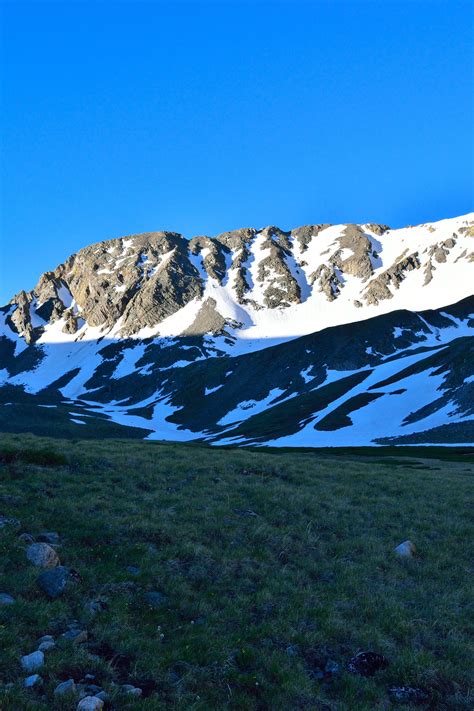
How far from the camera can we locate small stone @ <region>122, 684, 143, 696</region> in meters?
7.42

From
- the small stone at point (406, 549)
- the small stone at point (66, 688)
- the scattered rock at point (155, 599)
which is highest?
the small stone at point (66, 688)

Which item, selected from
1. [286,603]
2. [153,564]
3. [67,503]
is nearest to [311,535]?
[286,603]

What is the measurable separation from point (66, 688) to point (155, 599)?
10.5ft

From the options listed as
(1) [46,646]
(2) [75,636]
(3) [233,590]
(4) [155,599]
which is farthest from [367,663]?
(1) [46,646]

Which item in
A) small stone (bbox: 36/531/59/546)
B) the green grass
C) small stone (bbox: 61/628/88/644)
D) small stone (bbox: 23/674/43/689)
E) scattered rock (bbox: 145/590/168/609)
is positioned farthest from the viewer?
small stone (bbox: 36/531/59/546)

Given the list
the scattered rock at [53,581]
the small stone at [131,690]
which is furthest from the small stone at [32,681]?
the scattered rock at [53,581]

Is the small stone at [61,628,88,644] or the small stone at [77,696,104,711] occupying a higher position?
the small stone at [61,628,88,644]

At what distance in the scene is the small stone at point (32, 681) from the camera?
723 centimetres

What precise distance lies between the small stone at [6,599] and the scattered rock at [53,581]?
645 mm

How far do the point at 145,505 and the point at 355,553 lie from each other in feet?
21.9

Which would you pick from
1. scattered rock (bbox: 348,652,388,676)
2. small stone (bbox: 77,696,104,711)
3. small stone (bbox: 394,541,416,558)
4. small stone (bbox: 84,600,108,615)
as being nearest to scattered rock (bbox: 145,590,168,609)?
small stone (bbox: 84,600,108,615)

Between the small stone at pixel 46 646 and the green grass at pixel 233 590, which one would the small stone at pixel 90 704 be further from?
the small stone at pixel 46 646

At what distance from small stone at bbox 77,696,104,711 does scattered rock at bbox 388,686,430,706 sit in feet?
16.7

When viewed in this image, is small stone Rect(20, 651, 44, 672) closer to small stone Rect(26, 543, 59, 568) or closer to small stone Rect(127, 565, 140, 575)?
small stone Rect(26, 543, 59, 568)
